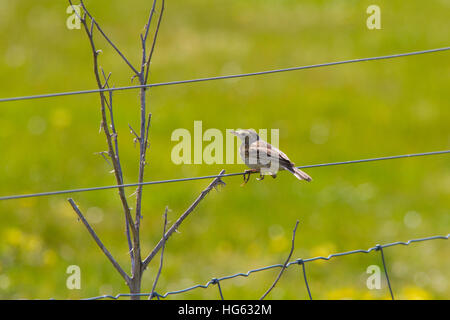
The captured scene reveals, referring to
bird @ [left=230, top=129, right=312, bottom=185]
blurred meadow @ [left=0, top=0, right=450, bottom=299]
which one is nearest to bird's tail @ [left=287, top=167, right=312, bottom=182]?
bird @ [left=230, top=129, right=312, bottom=185]

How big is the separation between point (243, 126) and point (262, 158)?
236 inches

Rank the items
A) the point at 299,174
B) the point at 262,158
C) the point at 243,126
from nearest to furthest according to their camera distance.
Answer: the point at 299,174
the point at 262,158
the point at 243,126

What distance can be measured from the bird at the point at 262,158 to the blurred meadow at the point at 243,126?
74.2 inches

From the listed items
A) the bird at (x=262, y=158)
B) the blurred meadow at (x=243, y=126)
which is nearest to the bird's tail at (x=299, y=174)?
the bird at (x=262, y=158)

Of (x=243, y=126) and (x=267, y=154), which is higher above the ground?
(x=243, y=126)

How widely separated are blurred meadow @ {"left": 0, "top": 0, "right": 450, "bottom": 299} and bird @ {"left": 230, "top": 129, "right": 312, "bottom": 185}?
1885 millimetres

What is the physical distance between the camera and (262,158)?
5184 mm

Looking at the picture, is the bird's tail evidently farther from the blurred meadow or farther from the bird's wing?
the blurred meadow

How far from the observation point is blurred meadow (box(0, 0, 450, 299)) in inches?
319

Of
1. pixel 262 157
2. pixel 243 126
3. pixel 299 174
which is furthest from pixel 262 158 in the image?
pixel 243 126

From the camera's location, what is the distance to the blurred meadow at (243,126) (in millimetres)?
8102

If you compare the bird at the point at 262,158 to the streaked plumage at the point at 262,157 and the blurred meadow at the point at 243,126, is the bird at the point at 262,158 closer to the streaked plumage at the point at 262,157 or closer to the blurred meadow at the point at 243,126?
the streaked plumage at the point at 262,157

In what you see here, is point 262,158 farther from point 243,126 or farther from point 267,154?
point 243,126

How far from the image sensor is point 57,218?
8773 millimetres
